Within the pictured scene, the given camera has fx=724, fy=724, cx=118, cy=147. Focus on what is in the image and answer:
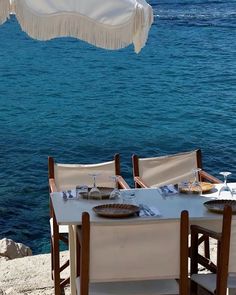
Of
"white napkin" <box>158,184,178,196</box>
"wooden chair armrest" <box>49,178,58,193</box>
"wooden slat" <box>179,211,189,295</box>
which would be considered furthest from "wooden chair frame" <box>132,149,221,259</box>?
"wooden slat" <box>179,211,189,295</box>

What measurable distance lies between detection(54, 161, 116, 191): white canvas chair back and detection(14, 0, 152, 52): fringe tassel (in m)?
1.09

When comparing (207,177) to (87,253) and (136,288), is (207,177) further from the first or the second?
(87,253)

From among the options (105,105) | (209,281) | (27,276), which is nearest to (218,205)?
(209,281)

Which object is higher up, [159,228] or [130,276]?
[159,228]

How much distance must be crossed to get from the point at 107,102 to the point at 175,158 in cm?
1073

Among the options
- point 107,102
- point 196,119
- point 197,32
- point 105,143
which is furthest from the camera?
point 197,32

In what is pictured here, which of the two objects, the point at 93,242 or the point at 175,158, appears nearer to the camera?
the point at 93,242

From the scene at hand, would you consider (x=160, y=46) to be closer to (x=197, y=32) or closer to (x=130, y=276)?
(x=197, y=32)

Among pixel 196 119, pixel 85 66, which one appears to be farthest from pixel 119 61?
pixel 196 119

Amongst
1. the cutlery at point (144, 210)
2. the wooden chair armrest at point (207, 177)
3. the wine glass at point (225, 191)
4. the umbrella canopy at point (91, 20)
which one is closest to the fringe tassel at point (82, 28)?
the umbrella canopy at point (91, 20)

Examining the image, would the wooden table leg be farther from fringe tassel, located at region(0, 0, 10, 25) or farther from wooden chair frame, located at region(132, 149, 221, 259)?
fringe tassel, located at region(0, 0, 10, 25)

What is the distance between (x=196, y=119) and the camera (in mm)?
13953

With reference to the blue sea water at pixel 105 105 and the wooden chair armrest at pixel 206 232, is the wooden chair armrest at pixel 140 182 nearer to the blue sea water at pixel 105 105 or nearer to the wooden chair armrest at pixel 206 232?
the wooden chair armrest at pixel 206 232

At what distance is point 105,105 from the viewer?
1515cm
